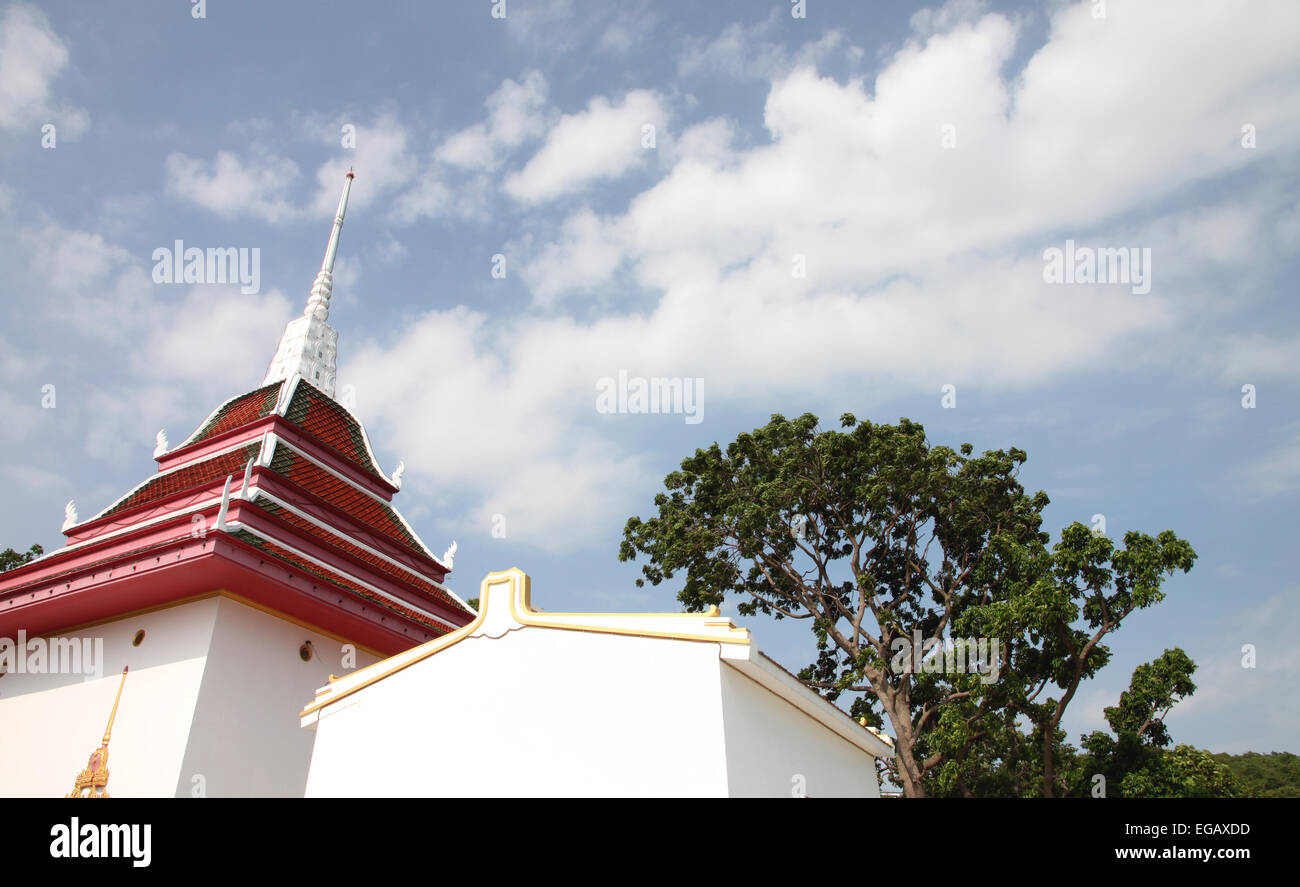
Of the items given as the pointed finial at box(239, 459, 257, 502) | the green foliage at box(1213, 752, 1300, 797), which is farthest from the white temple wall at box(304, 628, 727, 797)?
the green foliage at box(1213, 752, 1300, 797)

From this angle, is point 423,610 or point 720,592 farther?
point 720,592

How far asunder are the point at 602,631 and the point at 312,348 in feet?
47.6

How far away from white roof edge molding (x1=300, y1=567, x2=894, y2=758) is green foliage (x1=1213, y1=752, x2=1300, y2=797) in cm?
3255

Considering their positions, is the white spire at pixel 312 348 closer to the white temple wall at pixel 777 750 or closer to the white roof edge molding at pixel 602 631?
the white roof edge molding at pixel 602 631

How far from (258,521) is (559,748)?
737cm

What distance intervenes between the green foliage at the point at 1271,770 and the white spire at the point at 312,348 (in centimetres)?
3726

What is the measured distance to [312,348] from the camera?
2102cm

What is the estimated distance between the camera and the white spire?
2062cm
